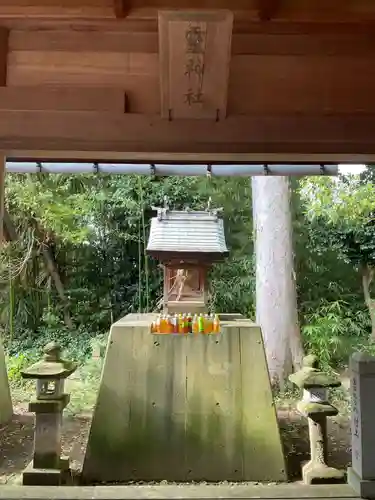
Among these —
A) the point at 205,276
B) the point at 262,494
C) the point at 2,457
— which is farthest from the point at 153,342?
the point at 262,494

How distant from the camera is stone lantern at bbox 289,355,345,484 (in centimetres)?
404

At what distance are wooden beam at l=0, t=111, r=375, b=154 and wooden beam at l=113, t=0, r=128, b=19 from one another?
21.5 inches

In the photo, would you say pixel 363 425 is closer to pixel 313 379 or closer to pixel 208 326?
pixel 313 379

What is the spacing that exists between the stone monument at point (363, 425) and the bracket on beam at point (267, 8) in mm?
2114

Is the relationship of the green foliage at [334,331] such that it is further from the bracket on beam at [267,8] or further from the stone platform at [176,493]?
the bracket on beam at [267,8]

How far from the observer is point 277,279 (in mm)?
7746

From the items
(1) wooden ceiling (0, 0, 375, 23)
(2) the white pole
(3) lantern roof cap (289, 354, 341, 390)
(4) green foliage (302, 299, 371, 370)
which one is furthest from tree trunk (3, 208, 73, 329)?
(1) wooden ceiling (0, 0, 375, 23)

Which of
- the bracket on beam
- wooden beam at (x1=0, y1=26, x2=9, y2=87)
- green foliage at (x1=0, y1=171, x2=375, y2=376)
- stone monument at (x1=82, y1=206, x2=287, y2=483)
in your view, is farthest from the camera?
green foliage at (x1=0, y1=171, x2=375, y2=376)

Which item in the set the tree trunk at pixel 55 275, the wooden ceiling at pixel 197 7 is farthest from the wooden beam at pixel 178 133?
the tree trunk at pixel 55 275

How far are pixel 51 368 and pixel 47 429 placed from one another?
0.51 m

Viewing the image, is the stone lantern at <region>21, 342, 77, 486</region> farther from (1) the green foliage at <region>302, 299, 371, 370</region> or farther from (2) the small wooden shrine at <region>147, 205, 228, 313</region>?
(1) the green foliage at <region>302, 299, 371, 370</region>

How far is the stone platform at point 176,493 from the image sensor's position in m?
2.81

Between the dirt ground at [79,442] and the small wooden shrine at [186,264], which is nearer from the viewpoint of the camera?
the dirt ground at [79,442]

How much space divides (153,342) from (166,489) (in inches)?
88.1
